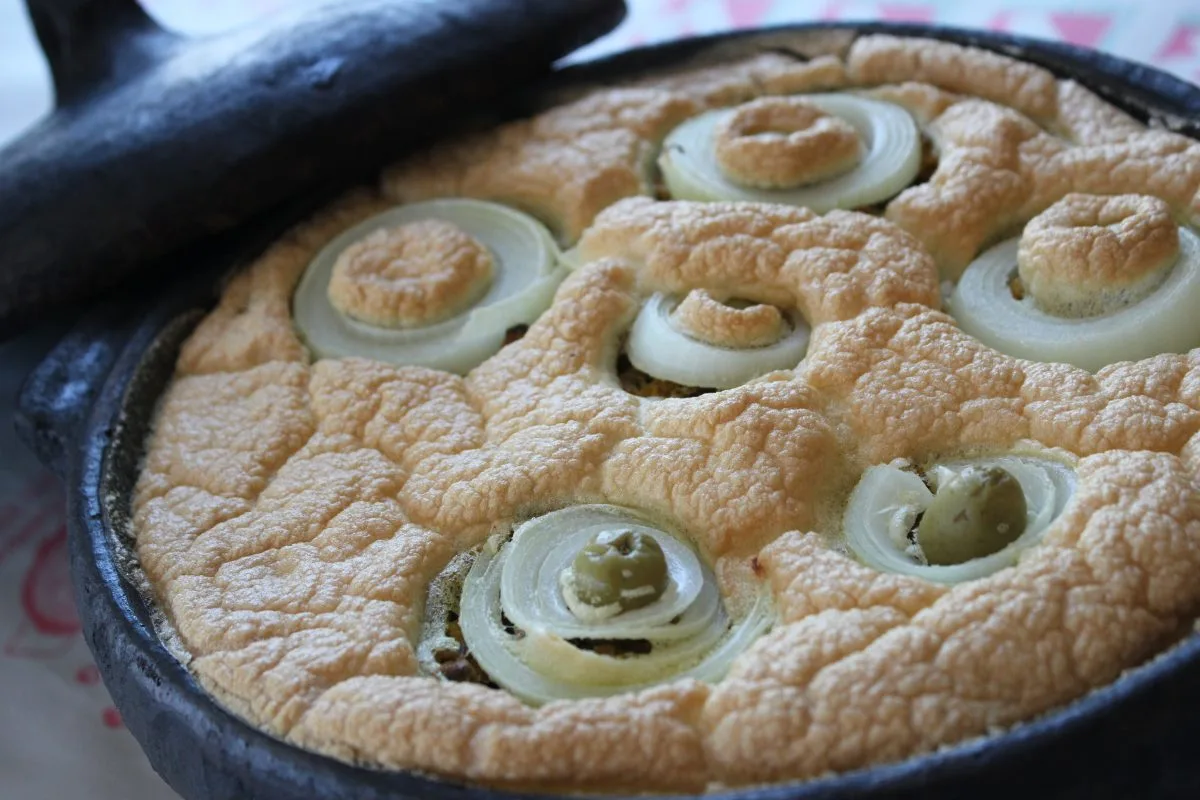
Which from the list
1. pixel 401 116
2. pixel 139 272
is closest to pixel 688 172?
pixel 401 116

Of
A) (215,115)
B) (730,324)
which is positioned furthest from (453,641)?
(215,115)

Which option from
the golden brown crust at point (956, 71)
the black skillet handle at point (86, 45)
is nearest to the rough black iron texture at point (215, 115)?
the black skillet handle at point (86, 45)

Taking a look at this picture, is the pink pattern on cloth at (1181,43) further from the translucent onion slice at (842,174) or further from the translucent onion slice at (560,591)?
the translucent onion slice at (560,591)

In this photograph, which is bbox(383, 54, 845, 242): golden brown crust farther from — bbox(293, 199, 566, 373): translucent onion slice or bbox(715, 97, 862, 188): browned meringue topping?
bbox(715, 97, 862, 188): browned meringue topping

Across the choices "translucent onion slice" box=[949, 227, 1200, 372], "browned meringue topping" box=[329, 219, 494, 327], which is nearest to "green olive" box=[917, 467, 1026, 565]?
"translucent onion slice" box=[949, 227, 1200, 372]

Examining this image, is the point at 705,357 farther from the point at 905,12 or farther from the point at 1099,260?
the point at 905,12

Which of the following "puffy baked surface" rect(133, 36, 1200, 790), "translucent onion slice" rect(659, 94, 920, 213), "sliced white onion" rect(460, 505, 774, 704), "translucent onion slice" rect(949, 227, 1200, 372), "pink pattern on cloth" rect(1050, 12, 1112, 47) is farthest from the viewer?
"pink pattern on cloth" rect(1050, 12, 1112, 47)

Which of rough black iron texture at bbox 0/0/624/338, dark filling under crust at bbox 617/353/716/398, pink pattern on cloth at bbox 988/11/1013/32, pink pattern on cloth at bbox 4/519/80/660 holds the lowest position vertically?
pink pattern on cloth at bbox 4/519/80/660
